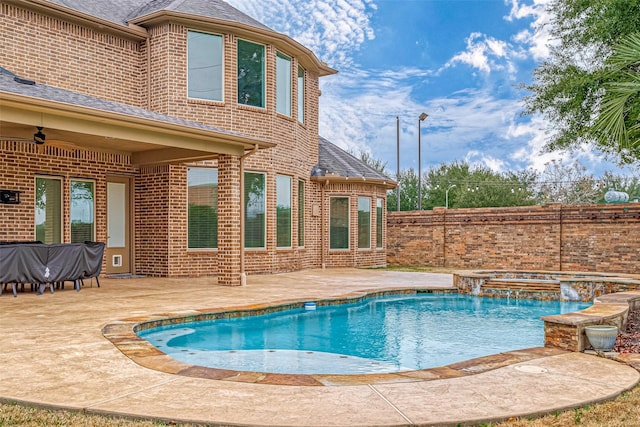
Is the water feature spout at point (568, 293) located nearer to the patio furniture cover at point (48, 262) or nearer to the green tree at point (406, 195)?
the patio furniture cover at point (48, 262)

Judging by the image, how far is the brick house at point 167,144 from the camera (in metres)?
10.8

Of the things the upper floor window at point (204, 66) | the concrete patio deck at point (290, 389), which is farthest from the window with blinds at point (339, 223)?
the concrete patio deck at point (290, 389)

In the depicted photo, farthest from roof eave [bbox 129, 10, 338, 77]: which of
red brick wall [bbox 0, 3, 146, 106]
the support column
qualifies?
the support column

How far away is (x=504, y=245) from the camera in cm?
1705

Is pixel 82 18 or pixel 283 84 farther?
pixel 283 84

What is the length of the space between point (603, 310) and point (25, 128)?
913 cm

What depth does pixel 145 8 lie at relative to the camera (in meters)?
13.8

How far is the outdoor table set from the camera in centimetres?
856

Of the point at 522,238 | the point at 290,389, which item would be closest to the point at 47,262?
the point at 290,389

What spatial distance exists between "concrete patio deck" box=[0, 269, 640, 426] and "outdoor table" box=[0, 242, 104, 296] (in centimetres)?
282

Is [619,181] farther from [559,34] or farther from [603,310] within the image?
[603,310]

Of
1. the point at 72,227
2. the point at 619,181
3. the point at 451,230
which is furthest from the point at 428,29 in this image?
the point at 72,227

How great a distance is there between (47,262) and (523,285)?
8989 mm

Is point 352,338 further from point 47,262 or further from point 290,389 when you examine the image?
point 47,262
